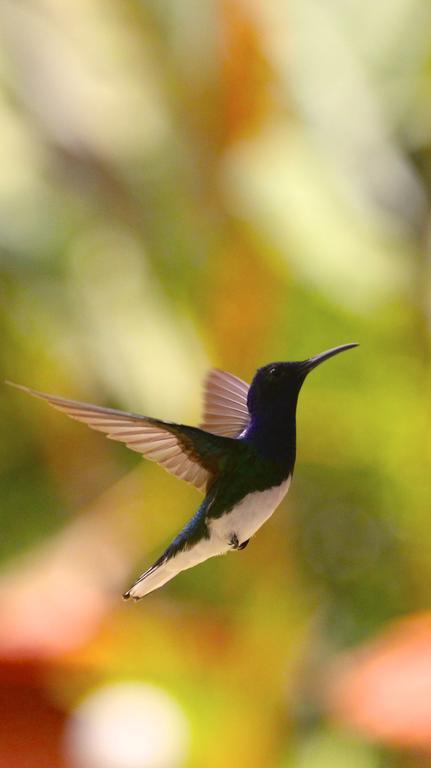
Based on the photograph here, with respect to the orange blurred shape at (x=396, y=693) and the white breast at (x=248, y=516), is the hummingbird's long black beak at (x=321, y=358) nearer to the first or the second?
the white breast at (x=248, y=516)

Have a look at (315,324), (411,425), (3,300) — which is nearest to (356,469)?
(411,425)

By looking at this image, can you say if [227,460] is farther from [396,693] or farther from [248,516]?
[396,693]

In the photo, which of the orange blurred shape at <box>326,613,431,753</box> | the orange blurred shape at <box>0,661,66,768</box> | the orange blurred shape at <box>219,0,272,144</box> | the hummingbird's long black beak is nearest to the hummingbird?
the hummingbird's long black beak

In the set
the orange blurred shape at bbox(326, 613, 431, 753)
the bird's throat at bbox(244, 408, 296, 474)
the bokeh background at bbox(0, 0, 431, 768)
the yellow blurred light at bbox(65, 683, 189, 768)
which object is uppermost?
the bokeh background at bbox(0, 0, 431, 768)

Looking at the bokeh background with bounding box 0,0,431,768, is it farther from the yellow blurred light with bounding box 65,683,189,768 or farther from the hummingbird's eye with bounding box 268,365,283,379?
the hummingbird's eye with bounding box 268,365,283,379

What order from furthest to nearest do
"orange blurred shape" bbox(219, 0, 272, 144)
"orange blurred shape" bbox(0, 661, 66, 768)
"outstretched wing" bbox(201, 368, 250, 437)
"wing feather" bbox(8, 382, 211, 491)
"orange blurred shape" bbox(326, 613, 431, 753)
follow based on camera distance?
"orange blurred shape" bbox(219, 0, 272, 144) → "orange blurred shape" bbox(0, 661, 66, 768) → "orange blurred shape" bbox(326, 613, 431, 753) → "outstretched wing" bbox(201, 368, 250, 437) → "wing feather" bbox(8, 382, 211, 491)

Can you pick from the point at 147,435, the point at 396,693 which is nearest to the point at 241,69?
the point at 396,693
